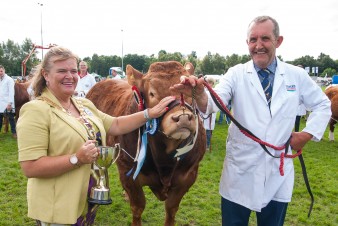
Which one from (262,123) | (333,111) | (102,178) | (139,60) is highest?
(139,60)

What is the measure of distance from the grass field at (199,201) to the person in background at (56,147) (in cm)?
245

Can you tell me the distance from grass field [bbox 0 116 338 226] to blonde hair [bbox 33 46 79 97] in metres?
2.69

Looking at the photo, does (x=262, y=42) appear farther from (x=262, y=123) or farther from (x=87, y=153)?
(x=87, y=153)

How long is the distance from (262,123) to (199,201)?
2.97 meters

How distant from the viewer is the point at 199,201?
519 cm

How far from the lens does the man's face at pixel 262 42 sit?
251cm

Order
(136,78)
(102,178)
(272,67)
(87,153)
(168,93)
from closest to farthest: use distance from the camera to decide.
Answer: (87,153), (102,178), (272,67), (168,93), (136,78)

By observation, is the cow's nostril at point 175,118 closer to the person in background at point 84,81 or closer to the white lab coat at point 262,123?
the white lab coat at point 262,123

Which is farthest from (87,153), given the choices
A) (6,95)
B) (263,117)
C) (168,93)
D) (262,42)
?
(6,95)

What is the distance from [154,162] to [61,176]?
57.0 inches

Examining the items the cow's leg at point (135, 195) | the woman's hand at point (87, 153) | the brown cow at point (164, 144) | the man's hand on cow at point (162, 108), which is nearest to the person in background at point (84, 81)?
the brown cow at point (164, 144)

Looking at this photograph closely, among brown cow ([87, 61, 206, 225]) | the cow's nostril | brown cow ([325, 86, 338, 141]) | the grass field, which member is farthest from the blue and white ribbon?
brown cow ([325, 86, 338, 141])

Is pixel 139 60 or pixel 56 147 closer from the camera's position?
pixel 56 147

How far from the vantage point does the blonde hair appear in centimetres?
221
